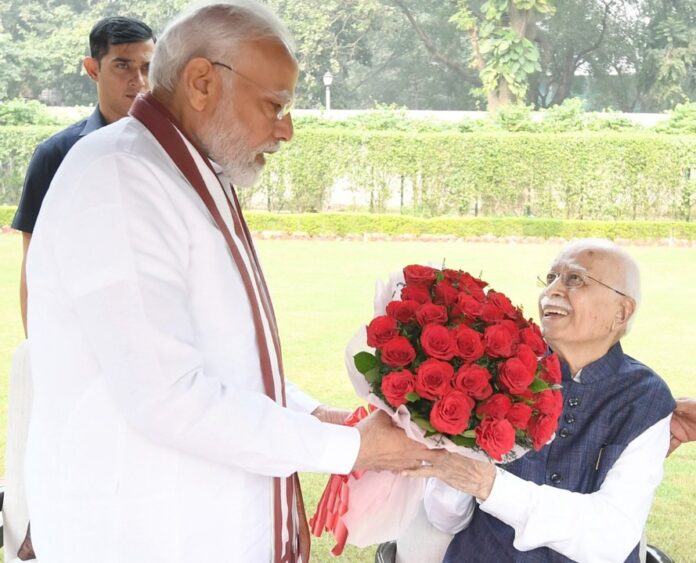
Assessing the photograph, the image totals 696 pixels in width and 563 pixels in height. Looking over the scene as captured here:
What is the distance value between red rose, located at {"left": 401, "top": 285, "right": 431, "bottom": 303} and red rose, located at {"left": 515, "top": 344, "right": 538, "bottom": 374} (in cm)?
20

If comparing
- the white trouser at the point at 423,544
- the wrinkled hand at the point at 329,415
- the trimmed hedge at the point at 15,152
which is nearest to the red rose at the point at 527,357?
the wrinkled hand at the point at 329,415

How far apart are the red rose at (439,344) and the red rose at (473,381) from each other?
4 cm

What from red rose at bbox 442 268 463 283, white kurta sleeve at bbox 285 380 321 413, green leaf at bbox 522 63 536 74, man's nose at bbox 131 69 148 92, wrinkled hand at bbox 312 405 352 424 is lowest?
wrinkled hand at bbox 312 405 352 424

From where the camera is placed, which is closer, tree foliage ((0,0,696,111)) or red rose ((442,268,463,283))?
red rose ((442,268,463,283))

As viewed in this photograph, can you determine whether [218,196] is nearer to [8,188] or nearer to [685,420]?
[685,420]

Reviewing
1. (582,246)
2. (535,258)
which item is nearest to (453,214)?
(535,258)

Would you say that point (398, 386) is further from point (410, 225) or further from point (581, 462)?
point (410, 225)

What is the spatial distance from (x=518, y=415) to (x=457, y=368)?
14 centimetres

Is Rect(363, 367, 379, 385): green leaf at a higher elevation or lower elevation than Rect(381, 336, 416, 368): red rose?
lower

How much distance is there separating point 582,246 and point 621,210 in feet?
47.3

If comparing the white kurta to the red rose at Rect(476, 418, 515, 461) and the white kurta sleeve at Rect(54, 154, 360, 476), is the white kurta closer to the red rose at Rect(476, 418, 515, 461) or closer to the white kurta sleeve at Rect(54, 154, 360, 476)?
the white kurta sleeve at Rect(54, 154, 360, 476)

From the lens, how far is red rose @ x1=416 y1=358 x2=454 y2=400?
5.36ft

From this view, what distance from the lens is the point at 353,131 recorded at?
16359 mm

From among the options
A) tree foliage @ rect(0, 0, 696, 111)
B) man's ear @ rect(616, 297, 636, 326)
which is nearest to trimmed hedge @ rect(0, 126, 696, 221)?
tree foliage @ rect(0, 0, 696, 111)
